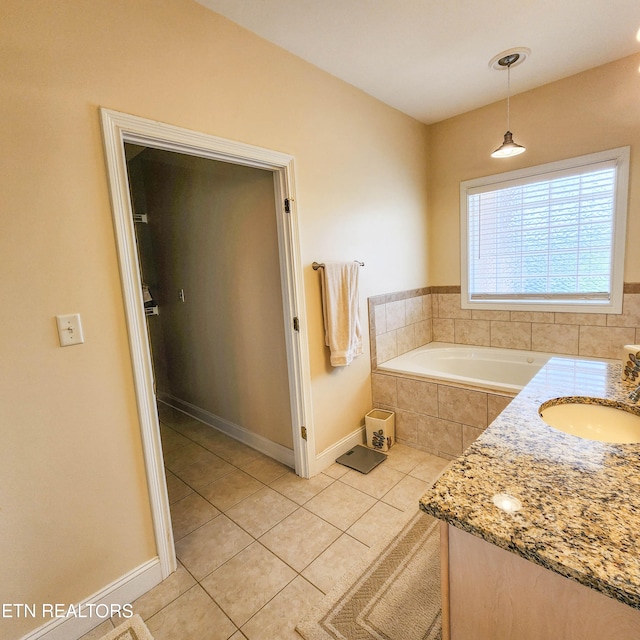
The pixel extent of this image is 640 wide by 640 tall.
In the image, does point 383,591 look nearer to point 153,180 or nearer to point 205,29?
point 205,29

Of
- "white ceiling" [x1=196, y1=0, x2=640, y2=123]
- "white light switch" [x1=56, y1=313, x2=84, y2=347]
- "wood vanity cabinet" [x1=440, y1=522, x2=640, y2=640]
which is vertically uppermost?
"white ceiling" [x1=196, y1=0, x2=640, y2=123]

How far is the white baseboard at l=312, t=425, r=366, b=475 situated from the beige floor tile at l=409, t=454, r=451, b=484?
49 cm

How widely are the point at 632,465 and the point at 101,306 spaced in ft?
5.81

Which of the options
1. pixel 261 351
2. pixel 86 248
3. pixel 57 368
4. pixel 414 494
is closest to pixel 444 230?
pixel 261 351

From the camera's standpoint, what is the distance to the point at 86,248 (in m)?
1.33

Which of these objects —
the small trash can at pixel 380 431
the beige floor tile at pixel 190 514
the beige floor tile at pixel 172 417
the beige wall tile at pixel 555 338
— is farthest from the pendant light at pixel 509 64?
the beige floor tile at pixel 172 417

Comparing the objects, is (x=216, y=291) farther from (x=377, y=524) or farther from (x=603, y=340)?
(x=603, y=340)

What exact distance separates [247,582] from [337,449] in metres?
1.08

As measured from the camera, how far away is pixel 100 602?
142cm

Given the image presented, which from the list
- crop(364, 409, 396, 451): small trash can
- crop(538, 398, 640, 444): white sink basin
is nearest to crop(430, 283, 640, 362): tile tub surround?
crop(364, 409, 396, 451): small trash can

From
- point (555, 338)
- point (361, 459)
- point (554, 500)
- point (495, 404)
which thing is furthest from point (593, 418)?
point (555, 338)

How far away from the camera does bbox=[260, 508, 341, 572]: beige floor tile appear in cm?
169

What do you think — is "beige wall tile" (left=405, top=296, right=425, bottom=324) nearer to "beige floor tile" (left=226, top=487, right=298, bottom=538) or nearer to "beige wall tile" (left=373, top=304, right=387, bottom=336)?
"beige wall tile" (left=373, top=304, right=387, bottom=336)

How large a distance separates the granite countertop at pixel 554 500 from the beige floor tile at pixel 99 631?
1496mm
